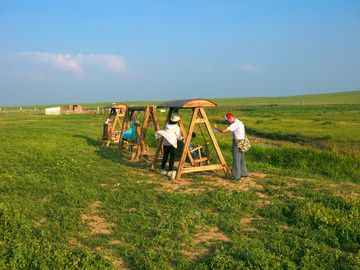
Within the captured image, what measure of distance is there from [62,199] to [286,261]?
5.36 meters

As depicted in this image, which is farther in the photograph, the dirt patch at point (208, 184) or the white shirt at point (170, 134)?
the white shirt at point (170, 134)

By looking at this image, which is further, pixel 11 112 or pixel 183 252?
pixel 11 112

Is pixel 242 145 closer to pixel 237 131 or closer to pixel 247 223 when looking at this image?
pixel 237 131

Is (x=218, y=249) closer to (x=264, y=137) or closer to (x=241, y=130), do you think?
(x=241, y=130)

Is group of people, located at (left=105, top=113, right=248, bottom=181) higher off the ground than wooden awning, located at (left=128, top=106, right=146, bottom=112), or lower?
lower

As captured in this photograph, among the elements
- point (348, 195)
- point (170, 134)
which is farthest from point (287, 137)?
point (170, 134)

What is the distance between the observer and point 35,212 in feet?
21.1

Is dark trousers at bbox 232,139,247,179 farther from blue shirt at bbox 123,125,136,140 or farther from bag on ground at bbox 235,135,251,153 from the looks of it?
blue shirt at bbox 123,125,136,140

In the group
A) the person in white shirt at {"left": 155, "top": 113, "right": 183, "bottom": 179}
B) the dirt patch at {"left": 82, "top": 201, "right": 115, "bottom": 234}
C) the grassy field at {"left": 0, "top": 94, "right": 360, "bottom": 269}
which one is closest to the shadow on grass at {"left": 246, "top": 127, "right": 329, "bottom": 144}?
the grassy field at {"left": 0, "top": 94, "right": 360, "bottom": 269}

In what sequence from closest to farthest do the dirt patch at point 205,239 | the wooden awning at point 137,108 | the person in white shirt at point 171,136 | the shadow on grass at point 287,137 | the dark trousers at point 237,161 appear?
1. the dirt patch at point 205,239
2. the dark trousers at point 237,161
3. the person in white shirt at point 171,136
4. the wooden awning at point 137,108
5. the shadow on grass at point 287,137

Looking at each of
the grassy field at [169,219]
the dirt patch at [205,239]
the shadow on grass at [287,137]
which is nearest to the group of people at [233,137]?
the grassy field at [169,219]

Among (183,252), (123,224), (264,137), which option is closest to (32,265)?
(123,224)

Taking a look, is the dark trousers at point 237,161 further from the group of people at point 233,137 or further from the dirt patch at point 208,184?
the dirt patch at point 208,184

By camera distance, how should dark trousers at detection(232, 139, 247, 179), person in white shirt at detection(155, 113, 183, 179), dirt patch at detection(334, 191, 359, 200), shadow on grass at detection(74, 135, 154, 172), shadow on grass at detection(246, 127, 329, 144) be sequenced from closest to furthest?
dirt patch at detection(334, 191, 359, 200) → dark trousers at detection(232, 139, 247, 179) → person in white shirt at detection(155, 113, 183, 179) → shadow on grass at detection(74, 135, 154, 172) → shadow on grass at detection(246, 127, 329, 144)
